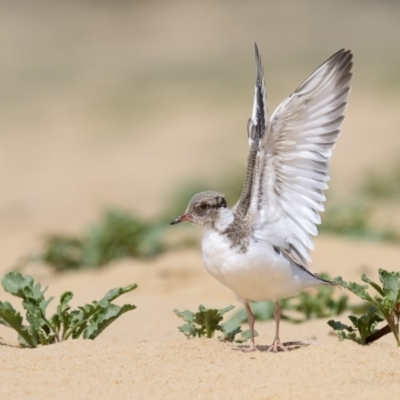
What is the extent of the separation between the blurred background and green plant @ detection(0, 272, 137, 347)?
14.8 ft

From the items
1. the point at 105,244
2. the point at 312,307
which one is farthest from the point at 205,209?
the point at 105,244

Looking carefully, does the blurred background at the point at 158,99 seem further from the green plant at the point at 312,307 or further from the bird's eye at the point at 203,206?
the bird's eye at the point at 203,206

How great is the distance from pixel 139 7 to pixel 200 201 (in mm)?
37502

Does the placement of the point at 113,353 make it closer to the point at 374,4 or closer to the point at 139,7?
the point at 374,4

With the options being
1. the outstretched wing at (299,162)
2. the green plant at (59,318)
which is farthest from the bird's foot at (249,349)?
the green plant at (59,318)

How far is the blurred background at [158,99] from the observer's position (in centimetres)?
1741

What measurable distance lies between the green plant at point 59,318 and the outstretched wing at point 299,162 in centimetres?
89

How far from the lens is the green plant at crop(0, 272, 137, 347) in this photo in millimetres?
5855

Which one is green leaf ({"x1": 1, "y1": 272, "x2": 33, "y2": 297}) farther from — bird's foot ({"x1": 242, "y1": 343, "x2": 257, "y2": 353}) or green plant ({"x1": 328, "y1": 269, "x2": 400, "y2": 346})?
green plant ({"x1": 328, "y1": 269, "x2": 400, "y2": 346})

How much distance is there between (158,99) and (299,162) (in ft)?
71.8

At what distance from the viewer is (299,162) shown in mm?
5895

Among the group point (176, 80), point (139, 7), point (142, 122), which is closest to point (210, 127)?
point (142, 122)

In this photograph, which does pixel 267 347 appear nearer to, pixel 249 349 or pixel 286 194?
pixel 249 349

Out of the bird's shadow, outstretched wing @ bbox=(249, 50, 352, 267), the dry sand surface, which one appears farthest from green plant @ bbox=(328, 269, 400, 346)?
outstretched wing @ bbox=(249, 50, 352, 267)
